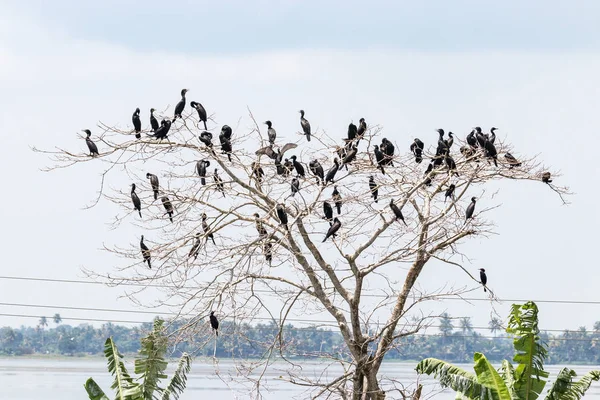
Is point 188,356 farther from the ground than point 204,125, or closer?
closer

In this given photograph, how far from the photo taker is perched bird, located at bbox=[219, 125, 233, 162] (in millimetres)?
12070

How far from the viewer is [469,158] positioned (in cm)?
1241

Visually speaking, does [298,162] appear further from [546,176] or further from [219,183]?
[546,176]

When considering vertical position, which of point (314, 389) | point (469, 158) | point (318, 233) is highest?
point (469, 158)

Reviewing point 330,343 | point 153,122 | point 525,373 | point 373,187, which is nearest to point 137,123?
point 153,122

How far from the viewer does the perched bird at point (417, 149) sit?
1280cm

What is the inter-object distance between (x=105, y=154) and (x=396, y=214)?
299 centimetres

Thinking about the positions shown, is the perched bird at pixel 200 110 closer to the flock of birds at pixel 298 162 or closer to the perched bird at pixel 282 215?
the flock of birds at pixel 298 162

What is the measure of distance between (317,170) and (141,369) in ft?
9.54

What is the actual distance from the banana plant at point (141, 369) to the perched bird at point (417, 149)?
3.20 metres

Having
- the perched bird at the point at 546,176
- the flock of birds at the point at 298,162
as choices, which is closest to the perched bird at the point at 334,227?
the flock of birds at the point at 298,162

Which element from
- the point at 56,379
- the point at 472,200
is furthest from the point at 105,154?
the point at 56,379

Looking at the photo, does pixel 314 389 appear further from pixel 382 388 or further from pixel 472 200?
pixel 472 200

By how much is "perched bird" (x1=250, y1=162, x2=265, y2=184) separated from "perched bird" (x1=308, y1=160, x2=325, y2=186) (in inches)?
19.5
